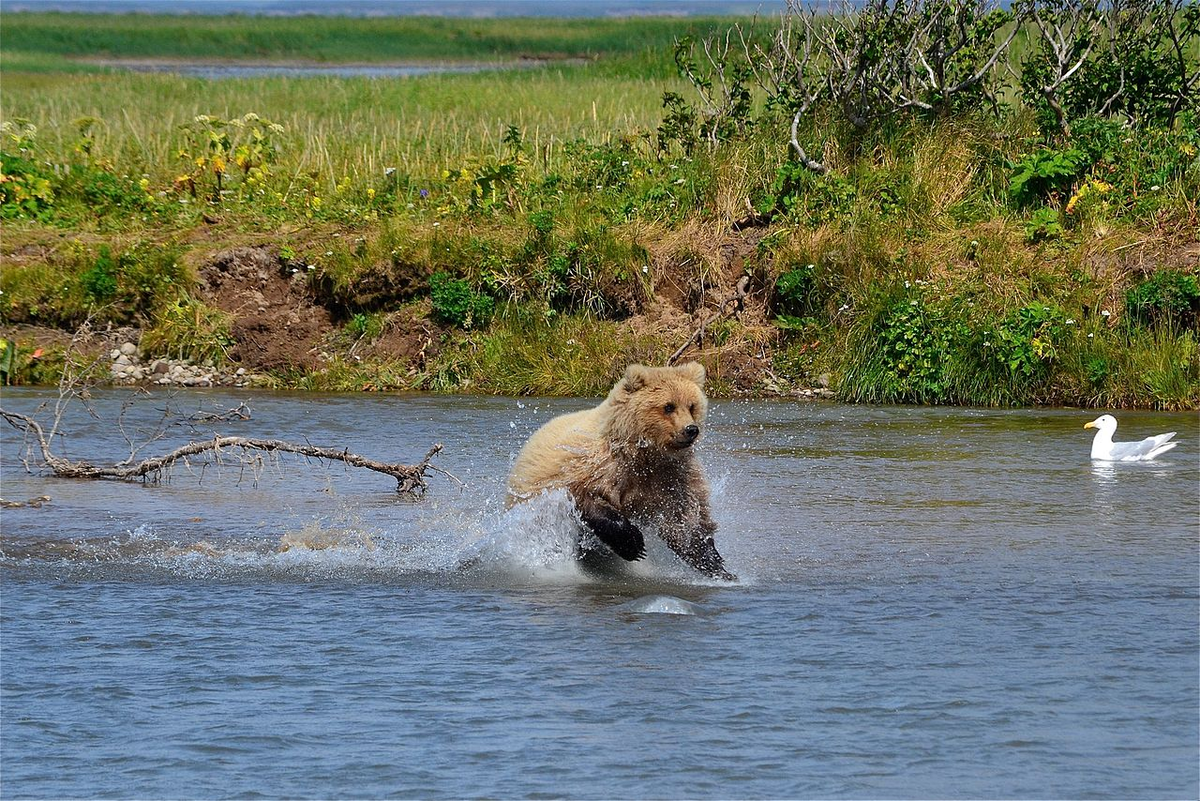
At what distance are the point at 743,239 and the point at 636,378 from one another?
831cm

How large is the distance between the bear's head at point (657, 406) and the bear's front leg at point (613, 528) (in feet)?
1.14

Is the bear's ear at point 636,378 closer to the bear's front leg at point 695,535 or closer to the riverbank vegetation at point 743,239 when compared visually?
the bear's front leg at point 695,535

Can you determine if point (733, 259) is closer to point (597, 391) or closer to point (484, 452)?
point (597, 391)

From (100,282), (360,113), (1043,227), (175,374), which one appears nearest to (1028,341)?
(1043,227)

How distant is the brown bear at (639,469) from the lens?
7.47m

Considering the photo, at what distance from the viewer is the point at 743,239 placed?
1556 cm

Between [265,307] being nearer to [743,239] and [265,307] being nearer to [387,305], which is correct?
[387,305]

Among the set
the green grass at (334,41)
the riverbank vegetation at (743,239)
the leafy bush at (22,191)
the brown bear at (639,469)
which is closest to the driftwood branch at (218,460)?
the brown bear at (639,469)

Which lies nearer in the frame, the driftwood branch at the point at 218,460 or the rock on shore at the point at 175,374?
the driftwood branch at the point at 218,460

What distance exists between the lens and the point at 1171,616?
666 cm

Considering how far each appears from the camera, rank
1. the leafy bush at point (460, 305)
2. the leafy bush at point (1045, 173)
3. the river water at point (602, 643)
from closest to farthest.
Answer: the river water at point (602, 643) < the leafy bush at point (460, 305) < the leafy bush at point (1045, 173)

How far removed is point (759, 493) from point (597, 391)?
439cm

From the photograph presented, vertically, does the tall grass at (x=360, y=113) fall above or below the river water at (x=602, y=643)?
above

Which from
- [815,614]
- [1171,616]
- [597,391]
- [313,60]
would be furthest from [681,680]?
[313,60]
